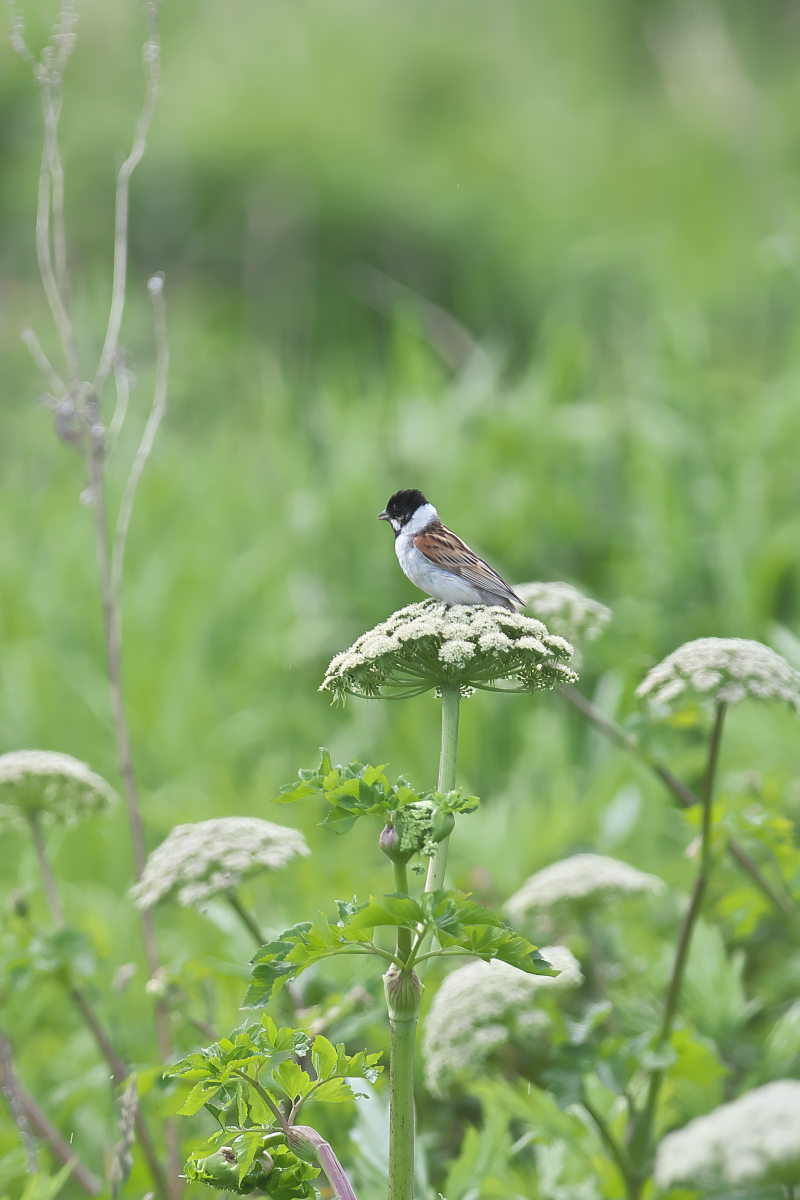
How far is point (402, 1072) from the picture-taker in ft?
3.83

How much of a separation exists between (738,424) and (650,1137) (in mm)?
4114

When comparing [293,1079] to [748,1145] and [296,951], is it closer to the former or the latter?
[296,951]

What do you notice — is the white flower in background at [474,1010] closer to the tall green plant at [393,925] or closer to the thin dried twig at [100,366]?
the tall green plant at [393,925]

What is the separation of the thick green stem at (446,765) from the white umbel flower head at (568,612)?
710 millimetres

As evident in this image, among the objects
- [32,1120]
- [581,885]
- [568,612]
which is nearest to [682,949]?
[581,885]

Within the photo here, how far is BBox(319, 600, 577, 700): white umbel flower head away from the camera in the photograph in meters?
1.23

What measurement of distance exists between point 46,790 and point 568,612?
3.08 ft

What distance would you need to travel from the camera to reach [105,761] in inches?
164

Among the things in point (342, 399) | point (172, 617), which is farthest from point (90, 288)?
point (172, 617)

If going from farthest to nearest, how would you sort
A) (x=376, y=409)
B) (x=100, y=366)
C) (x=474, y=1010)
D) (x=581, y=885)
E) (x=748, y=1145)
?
(x=376, y=409), (x=100, y=366), (x=581, y=885), (x=474, y=1010), (x=748, y=1145)

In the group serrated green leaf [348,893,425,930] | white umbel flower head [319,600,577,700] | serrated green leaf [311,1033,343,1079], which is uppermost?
white umbel flower head [319,600,577,700]

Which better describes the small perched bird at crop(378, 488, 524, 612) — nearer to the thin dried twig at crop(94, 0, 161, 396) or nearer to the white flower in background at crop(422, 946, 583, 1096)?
the white flower in background at crop(422, 946, 583, 1096)

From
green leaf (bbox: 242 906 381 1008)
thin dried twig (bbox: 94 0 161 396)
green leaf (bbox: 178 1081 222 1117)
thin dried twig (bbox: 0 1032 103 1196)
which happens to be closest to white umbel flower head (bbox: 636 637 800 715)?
green leaf (bbox: 242 906 381 1008)

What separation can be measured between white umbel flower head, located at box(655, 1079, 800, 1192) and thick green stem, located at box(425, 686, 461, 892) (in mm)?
329
